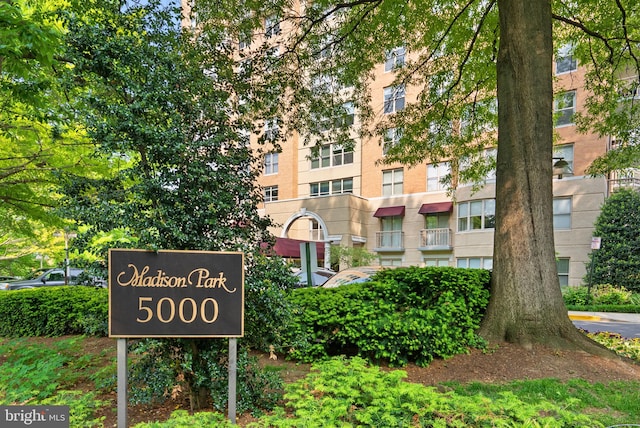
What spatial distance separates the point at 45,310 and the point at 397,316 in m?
7.31

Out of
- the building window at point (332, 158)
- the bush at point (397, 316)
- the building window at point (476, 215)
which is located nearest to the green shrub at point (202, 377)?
the bush at point (397, 316)

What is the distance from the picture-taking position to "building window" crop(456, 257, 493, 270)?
21.1m

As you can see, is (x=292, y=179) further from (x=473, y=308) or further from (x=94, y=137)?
(x=94, y=137)

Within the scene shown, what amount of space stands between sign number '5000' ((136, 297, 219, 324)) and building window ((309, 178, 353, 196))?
23228mm

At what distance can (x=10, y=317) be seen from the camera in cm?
820

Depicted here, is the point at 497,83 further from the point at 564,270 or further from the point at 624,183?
the point at 624,183

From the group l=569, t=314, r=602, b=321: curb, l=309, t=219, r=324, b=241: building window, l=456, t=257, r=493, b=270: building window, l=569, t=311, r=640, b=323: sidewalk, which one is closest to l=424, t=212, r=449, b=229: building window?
l=456, t=257, r=493, b=270: building window

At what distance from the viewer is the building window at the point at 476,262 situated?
21.1 meters

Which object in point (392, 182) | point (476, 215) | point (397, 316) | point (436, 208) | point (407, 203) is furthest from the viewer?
point (392, 182)

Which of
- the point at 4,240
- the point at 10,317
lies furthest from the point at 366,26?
the point at 4,240

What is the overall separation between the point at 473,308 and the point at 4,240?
21.2m

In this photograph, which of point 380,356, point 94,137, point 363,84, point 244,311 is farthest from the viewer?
point 363,84

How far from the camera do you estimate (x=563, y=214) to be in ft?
61.9

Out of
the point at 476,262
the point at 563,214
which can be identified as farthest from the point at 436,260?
the point at 563,214
